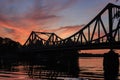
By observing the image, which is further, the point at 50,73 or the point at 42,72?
the point at 42,72

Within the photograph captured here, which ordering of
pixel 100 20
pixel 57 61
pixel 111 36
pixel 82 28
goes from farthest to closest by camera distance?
pixel 57 61 < pixel 82 28 < pixel 100 20 < pixel 111 36

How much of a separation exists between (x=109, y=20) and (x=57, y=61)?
55007 mm

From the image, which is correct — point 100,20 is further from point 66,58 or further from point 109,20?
point 66,58

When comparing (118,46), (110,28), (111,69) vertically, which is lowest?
(111,69)

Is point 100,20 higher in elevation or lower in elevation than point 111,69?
higher

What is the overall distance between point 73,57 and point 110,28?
1352 inches

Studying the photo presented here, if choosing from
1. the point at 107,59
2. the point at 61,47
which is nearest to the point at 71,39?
the point at 61,47

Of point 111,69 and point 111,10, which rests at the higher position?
point 111,10

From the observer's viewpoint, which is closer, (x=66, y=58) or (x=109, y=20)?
(x=109, y=20)

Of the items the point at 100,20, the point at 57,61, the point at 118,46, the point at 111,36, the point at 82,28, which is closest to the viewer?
the point at 118,46

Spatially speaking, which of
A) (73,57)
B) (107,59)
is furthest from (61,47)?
(107,59)

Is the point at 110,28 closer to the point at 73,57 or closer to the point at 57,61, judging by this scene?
the point at 73,57

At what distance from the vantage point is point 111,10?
14538cm

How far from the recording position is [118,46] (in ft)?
385
